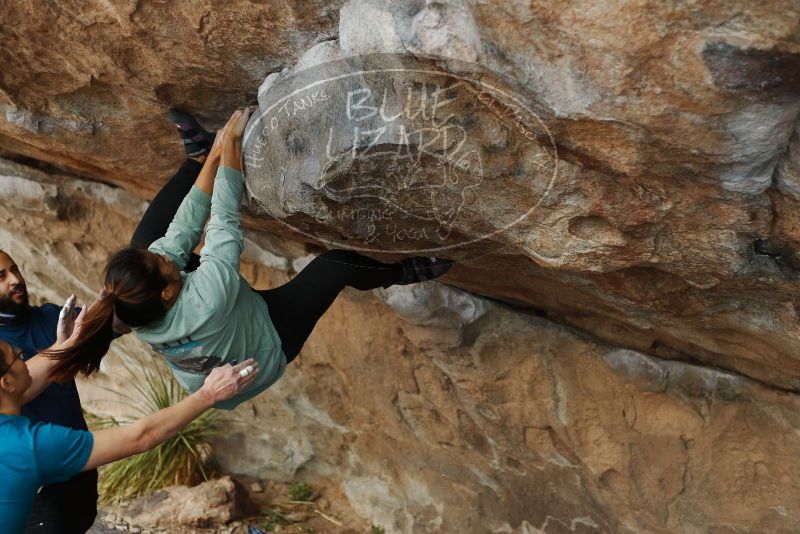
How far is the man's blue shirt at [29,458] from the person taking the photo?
7.07 ft

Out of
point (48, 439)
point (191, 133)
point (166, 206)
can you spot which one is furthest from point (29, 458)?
point (191, 133)

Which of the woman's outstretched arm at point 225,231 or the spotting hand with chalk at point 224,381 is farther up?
the woman's outstretched arm at point 225,231

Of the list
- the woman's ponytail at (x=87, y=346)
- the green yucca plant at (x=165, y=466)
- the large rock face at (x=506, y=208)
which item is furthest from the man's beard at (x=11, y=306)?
the green yucca plant at (x=165, y=466)

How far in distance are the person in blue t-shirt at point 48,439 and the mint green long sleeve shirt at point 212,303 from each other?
0.21 metres

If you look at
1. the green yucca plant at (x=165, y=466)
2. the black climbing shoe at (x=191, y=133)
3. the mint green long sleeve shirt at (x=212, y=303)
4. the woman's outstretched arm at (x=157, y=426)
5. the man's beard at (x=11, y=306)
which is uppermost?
the black climbing shoe at (x=191, y=133)

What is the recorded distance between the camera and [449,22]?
5.92 feet

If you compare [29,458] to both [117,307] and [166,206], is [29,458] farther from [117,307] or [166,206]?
[166,206]

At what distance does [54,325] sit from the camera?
111 inches

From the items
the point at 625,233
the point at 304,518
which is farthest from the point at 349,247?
the point at 304,518

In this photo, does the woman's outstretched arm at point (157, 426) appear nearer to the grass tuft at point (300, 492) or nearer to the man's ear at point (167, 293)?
the man's ear at point (167, 293)

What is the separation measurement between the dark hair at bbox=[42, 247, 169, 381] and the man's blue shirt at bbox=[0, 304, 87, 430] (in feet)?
0.90

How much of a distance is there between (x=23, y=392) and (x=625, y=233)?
162cm

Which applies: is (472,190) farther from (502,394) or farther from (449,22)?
(502,394)

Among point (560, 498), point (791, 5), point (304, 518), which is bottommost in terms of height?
point (304, 518)
